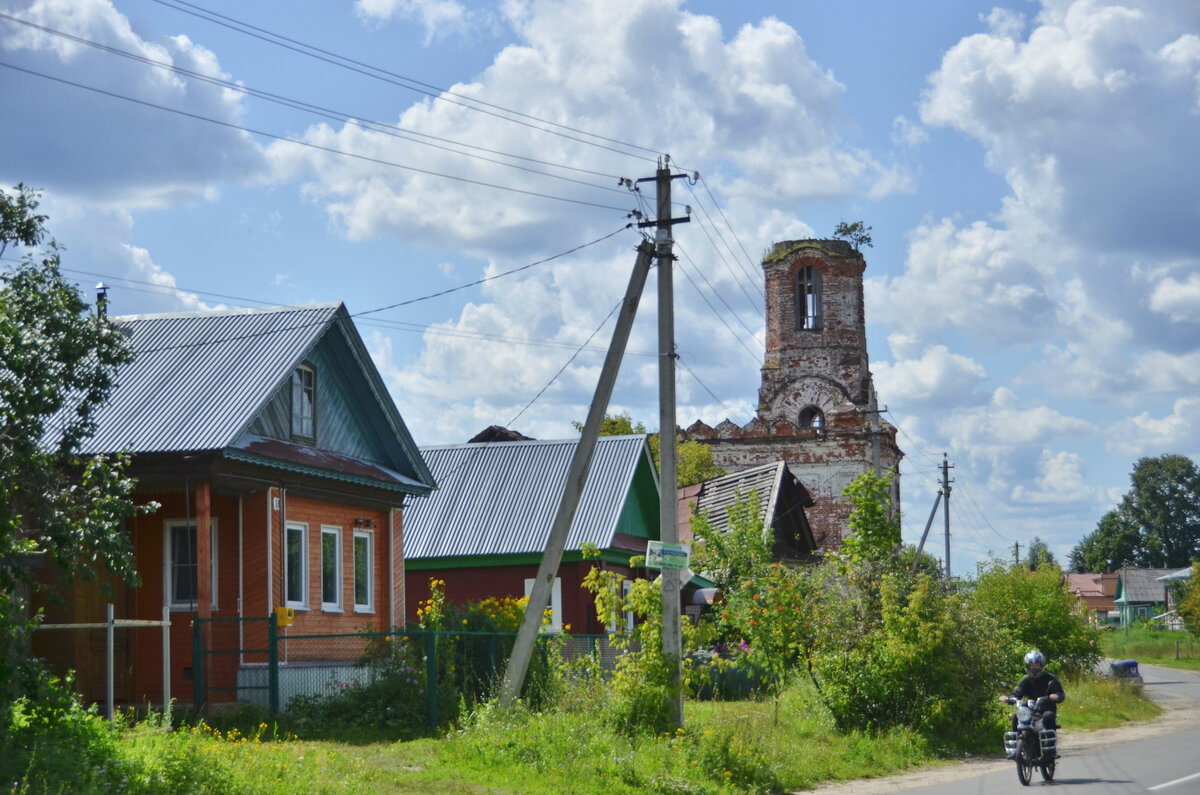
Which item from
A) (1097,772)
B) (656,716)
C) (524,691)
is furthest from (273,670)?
(1097,772)

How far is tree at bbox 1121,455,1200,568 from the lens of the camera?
4683 inches

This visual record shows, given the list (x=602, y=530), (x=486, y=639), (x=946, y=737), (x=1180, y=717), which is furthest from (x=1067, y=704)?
(x=486, y=639)

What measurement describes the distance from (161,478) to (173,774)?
27.6 feet

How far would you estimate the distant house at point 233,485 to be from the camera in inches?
778

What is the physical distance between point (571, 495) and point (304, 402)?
7046 mm

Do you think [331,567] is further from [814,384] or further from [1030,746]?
[814,384]

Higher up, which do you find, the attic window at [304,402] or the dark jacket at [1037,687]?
the attic window at [304,402]

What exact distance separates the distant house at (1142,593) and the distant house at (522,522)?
293 feet

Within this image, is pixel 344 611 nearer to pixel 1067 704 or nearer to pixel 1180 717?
pixel 1067 704

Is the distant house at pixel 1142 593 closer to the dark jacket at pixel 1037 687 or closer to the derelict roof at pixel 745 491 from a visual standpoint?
the derelict roof at pixel 745 491

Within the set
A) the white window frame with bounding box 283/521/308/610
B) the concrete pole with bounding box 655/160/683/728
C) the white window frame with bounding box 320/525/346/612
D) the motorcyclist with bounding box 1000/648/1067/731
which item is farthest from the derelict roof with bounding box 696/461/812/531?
the concrete pole with bounding box 655/160/683/728

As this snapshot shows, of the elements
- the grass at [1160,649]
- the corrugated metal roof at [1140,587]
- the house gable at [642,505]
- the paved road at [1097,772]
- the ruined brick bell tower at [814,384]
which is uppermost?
the ruined brick bell tower at [814,384]

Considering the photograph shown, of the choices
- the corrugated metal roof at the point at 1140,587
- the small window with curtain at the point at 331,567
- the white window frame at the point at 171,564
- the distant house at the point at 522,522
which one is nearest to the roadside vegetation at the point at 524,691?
the small window with curtain at the point at 331,567

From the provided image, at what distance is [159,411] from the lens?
20359 mm
